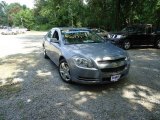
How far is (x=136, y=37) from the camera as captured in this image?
1339 cm

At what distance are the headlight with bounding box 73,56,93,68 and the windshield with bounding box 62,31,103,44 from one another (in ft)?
4.25

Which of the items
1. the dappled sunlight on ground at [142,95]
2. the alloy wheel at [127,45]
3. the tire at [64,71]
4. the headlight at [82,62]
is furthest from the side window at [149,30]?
the headlight at [82,62]

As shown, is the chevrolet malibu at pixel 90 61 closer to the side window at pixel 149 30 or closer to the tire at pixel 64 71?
the tire at pixel 64 71

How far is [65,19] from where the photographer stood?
4894 centimetres

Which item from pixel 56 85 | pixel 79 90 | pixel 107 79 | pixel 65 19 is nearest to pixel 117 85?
pixel 107 79

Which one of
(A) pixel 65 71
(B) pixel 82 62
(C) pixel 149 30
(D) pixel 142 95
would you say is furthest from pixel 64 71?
(C) pixel 149 30

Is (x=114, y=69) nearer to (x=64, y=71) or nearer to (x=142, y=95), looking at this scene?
(x=142, y=95)

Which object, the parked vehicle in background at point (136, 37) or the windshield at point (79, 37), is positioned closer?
the windshield at point (79, 37)

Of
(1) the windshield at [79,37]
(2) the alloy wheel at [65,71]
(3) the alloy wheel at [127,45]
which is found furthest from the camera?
(3) the alloy wheel at [127,45]

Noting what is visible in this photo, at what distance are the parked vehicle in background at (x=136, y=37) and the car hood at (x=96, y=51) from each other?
644 cm

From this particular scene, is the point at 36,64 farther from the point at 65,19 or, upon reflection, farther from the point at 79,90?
the point at 65,19

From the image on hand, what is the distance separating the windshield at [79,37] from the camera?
723 cm

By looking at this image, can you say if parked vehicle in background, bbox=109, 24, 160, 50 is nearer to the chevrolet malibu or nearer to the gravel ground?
the gravel ground

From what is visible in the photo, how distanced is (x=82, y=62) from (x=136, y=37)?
8.30 metres
